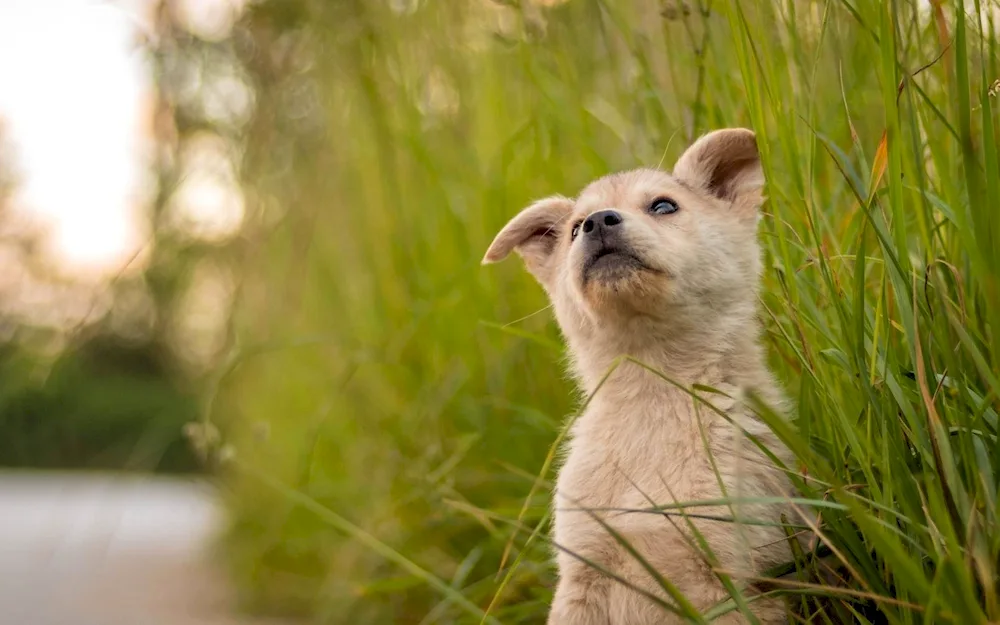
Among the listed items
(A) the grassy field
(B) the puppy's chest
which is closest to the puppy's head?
(A) the grassy field

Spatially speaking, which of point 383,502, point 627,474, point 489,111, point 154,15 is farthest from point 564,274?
point 154,15

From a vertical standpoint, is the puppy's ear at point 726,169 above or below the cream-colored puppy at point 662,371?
above

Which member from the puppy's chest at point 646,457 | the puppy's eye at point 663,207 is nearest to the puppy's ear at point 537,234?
the puppy's eye at point 663,207

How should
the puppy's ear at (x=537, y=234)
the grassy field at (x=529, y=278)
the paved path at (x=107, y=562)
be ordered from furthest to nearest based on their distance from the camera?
the paved path at (x=107, y=562)
the puppy's ear at (x=537, y=234)
the grassy field at (x=529, y=278)

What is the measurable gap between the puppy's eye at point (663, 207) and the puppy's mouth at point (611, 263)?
292mm

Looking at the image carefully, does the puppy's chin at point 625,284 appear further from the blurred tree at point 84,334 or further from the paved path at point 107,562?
the paved path at point 107,562

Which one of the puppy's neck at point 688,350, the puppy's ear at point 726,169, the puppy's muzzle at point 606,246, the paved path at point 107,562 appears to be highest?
the puppy's ear at point 726,169

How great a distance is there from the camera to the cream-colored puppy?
207cm

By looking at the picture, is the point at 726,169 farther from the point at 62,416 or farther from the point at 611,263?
the point at 62,416

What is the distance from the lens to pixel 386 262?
4.14m

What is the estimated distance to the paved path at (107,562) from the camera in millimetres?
3320

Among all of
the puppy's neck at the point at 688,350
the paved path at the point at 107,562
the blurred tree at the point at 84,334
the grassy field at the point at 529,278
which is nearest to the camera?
the grassy field at the point at 529,278

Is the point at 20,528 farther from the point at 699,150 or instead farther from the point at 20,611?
the point at 699,150

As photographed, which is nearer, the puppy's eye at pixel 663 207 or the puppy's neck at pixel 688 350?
the puppy's neck at pixel 688 350
